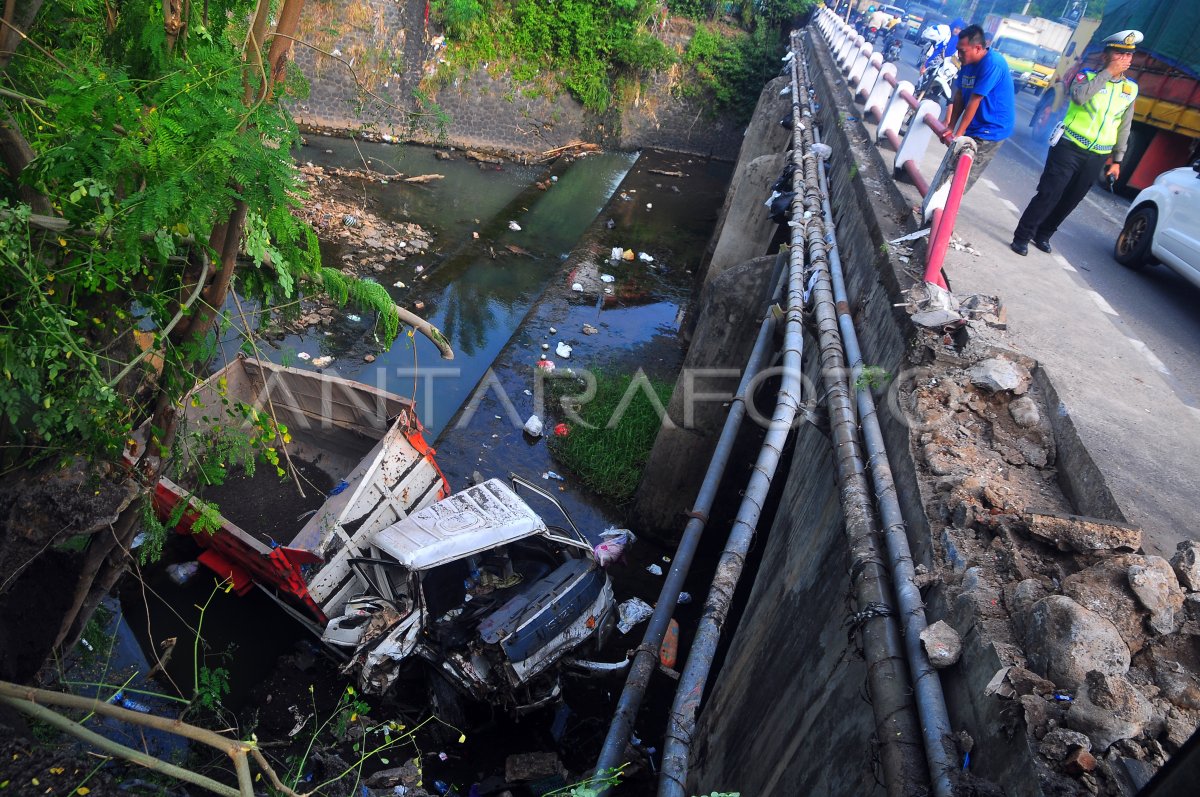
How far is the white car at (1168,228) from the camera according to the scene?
5703mm

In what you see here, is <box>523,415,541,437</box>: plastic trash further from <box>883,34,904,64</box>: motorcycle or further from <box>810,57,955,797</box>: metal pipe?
<box>883,34,904,64</box>: motorcycle

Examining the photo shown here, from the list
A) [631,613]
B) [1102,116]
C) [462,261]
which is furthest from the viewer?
[462,261]

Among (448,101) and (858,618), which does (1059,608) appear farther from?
(448,101)

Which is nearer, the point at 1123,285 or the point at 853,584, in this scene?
the point at 853,584

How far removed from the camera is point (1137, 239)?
21.0 feet

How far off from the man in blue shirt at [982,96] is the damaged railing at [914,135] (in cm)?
26

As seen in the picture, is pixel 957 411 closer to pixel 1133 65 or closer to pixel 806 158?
pixel 806 158

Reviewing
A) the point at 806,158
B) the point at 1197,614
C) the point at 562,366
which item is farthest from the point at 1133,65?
the point at 1197,614

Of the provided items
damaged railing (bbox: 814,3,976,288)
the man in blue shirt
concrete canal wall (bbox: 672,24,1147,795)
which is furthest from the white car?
concrete canal wall (bbox: 672,24,1147,795)

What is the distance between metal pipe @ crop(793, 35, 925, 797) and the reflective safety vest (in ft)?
10.7

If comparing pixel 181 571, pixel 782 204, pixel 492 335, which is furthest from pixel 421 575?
pixel 492 335

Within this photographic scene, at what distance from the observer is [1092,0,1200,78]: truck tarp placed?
36.0 ft

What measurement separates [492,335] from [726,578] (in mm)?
6911

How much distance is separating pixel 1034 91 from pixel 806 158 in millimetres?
21513
